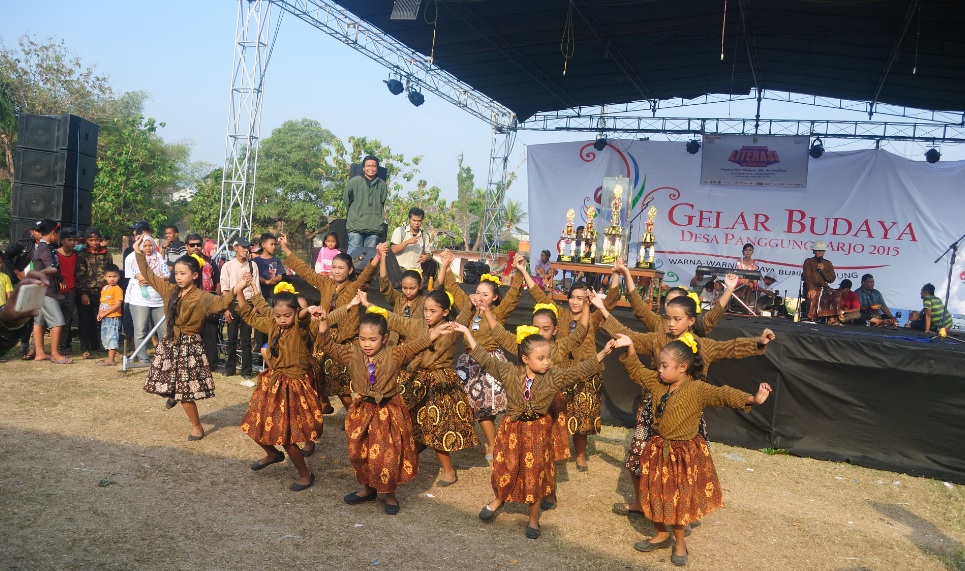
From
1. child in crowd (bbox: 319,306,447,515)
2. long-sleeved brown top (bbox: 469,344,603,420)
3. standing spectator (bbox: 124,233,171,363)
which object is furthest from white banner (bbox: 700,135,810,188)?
child in crowd (bbox: 319,306,447,515)

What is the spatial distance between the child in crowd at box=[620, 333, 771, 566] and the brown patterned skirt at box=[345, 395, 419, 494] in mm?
1659

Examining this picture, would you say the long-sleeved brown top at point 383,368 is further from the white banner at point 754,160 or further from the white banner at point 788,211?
the white banner at point 754,160

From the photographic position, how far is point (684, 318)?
5523 millimetres

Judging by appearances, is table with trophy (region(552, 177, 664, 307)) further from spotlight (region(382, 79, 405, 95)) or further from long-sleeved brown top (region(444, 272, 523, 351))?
spotlight (region(382, 79, 405, 95))

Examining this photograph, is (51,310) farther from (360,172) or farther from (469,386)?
(469,386)

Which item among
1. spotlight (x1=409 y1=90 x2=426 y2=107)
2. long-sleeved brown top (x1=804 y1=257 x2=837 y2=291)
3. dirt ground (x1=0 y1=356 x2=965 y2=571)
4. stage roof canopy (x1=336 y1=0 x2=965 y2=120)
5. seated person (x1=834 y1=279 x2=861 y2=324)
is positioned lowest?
dirt ground (x1=0 y1=356 x2=965 y2=571)

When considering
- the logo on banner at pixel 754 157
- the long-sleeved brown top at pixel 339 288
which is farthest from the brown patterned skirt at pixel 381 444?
the logo on banner at pixel 754 157

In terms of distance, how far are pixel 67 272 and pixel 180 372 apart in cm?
421

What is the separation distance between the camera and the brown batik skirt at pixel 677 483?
14.9ft

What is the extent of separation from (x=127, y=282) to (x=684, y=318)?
26.5 feet

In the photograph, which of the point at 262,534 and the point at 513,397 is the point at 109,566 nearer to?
the point at 262,534

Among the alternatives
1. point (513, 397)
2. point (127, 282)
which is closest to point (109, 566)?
point (513, 397)

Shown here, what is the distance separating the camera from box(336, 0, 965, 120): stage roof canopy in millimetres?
10625

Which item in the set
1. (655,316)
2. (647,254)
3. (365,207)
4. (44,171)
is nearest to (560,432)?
(655,316)
